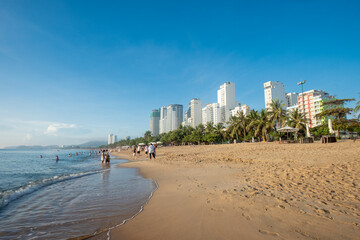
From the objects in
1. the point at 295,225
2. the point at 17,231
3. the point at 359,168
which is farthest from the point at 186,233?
the point at 359,168

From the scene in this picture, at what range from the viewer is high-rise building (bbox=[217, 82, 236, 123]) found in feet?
478

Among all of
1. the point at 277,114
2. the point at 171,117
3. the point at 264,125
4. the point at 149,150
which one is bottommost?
the point at 149,150

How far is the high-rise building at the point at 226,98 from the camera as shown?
14562 cm

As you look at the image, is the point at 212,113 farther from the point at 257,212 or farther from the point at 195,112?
the point at 257,212

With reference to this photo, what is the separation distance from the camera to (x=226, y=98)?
147 metres

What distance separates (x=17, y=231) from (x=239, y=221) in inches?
184

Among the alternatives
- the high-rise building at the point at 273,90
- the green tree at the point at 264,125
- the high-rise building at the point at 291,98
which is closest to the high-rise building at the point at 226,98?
the high-rise building at the point at 273,90

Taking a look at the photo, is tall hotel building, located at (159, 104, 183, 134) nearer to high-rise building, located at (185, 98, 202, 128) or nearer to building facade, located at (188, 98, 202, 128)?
high-rise building, located at (185, 98, 202, 128)

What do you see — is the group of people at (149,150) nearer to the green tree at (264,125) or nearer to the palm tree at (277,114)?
the green tree at (264,125)

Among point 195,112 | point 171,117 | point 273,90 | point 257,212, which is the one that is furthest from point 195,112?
point 257,212

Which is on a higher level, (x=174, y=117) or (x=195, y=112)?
(x=195, y=112)

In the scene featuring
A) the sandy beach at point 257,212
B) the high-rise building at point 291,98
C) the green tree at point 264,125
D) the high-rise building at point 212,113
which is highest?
the high-rise building at point 291,98

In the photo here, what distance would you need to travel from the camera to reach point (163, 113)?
196 metres

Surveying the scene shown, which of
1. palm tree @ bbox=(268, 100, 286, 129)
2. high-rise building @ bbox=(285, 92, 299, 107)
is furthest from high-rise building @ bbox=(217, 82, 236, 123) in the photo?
palm tree @ bbox=(268, 100, 286, 129)
